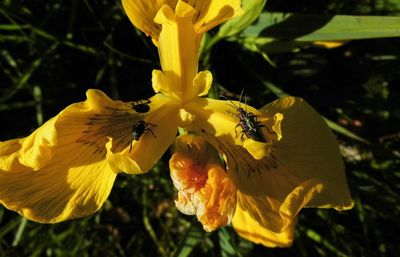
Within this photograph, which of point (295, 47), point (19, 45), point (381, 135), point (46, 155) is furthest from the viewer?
point (381, 135)

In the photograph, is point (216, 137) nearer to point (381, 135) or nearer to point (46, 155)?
point (46, 155)

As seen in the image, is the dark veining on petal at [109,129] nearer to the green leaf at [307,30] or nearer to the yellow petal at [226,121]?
the yellow petal at [226,121]

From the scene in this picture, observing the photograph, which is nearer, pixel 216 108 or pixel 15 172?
pixel 15 172

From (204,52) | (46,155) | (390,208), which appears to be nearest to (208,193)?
(46,155)

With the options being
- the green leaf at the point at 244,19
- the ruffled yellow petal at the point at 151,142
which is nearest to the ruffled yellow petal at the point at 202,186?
the ruffled yellow petal at the point at 151,142

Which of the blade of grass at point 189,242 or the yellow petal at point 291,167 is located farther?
the blade of grass at point 189,242
